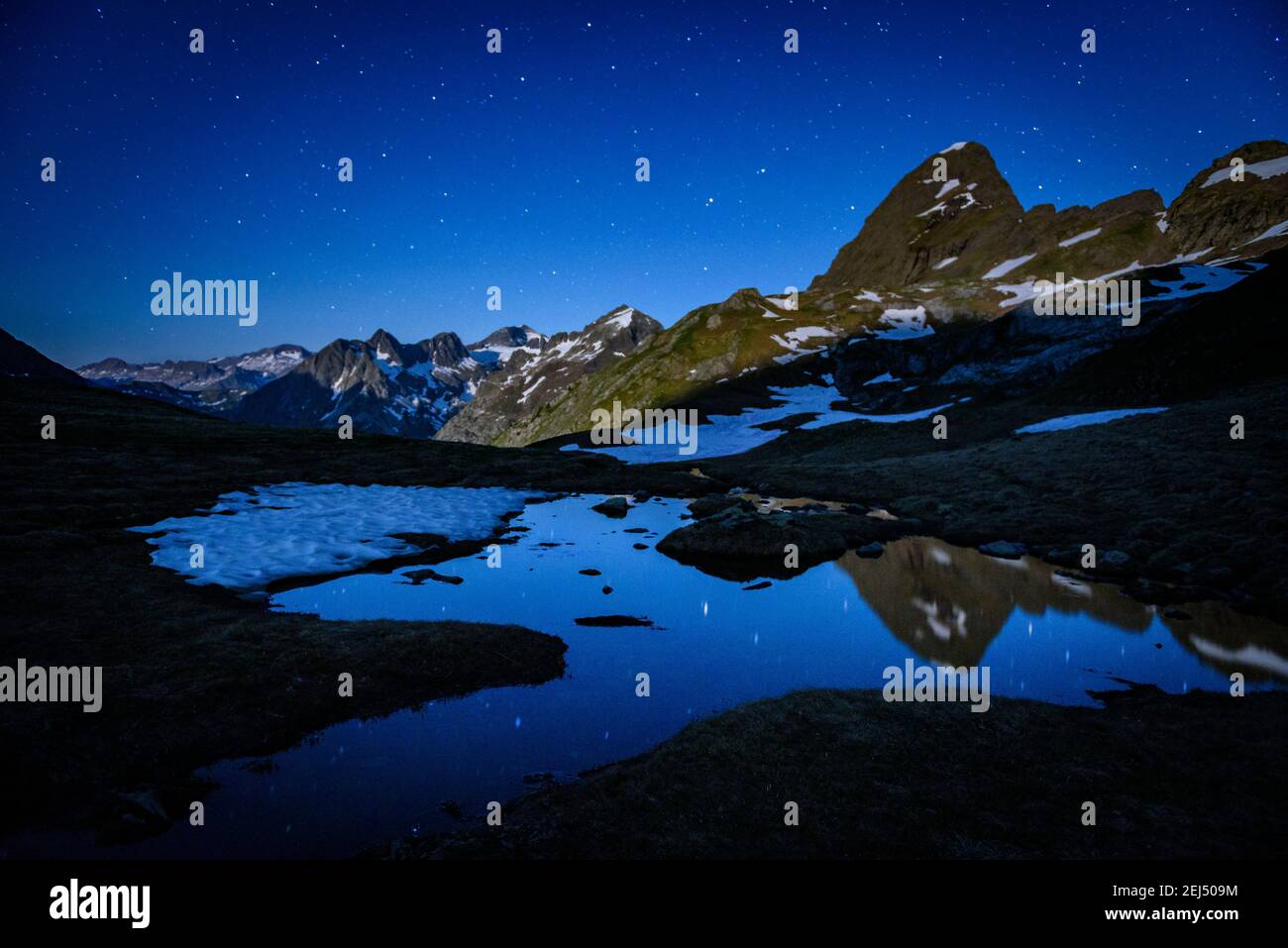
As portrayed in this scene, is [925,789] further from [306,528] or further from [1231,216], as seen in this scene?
[1231,216]

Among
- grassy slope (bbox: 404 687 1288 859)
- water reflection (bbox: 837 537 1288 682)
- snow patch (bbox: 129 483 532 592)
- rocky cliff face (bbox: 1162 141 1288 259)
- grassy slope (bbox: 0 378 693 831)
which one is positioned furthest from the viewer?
rocky cliff face (bbox: 1162 141 1288 259)

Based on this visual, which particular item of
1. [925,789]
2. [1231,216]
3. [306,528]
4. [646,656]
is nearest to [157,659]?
[646,656]

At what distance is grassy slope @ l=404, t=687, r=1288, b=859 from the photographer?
9219mm

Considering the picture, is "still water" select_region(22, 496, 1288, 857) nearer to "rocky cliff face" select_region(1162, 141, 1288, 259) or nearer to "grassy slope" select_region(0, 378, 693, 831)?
"grassy slope" select_region(0, 378, 693, 831)

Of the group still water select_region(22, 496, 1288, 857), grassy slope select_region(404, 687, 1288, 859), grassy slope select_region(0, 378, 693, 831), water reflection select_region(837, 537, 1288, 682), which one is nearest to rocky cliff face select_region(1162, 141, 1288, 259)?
water reflection select_region(837, 537, 1288, 682)

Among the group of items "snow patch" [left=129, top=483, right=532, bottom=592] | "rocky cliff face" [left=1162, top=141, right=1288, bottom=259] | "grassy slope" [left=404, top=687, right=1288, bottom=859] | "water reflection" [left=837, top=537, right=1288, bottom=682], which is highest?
"rocky cliff face" [left=1162, top=141, right=1288, bottom=259]

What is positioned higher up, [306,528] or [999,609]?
[306,528]

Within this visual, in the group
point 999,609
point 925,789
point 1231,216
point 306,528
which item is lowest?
point 925,789

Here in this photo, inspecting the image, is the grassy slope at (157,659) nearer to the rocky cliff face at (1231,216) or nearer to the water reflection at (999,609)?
the water reflection at (999,609)

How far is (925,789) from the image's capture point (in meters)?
10.9

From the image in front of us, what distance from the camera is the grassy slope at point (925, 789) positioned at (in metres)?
9.22

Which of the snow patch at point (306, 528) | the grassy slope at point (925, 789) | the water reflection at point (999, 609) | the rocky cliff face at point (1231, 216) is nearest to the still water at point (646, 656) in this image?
the water reflection at point (999, 609)
